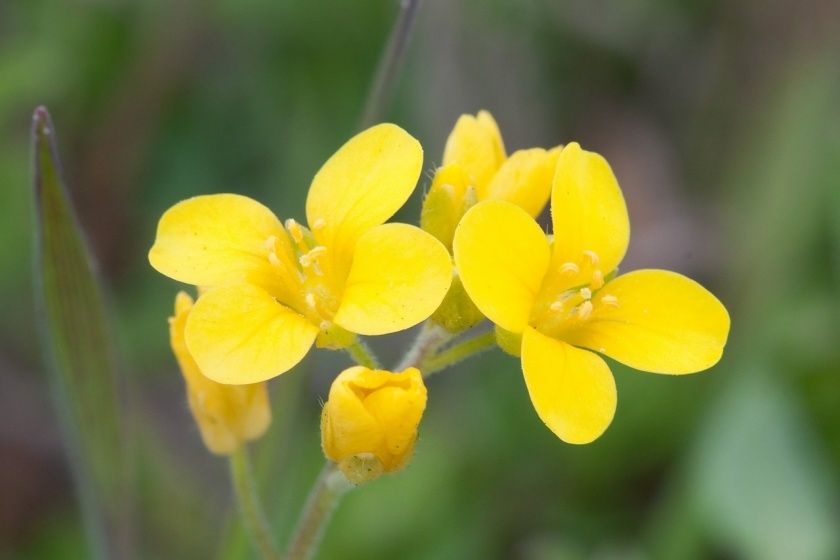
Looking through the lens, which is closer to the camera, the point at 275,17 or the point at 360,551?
the point at 360,551

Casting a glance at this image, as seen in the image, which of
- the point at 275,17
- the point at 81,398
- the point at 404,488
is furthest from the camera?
the point at 275,17

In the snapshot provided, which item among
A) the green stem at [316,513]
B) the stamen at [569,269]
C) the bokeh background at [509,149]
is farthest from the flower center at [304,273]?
the bokeh background at [509,149]

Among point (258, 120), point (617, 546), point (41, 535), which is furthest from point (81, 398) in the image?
point (258, 120)

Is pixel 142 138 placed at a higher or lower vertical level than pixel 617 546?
higher

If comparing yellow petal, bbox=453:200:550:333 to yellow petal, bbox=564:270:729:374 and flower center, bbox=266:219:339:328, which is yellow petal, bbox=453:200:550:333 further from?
flower center, bbox=266:219:339:328

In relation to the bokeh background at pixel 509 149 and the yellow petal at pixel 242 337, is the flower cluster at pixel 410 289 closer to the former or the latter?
the yellow petal at pixel 242 337

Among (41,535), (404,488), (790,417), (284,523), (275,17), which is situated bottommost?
(41,535)

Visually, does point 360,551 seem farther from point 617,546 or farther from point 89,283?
point 89,283

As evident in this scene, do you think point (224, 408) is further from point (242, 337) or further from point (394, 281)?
point (394, 281)

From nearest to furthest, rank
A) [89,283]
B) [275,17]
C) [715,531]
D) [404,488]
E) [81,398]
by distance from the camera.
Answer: [89,283], [81,398], [715,531], [404,488], [275,17]
